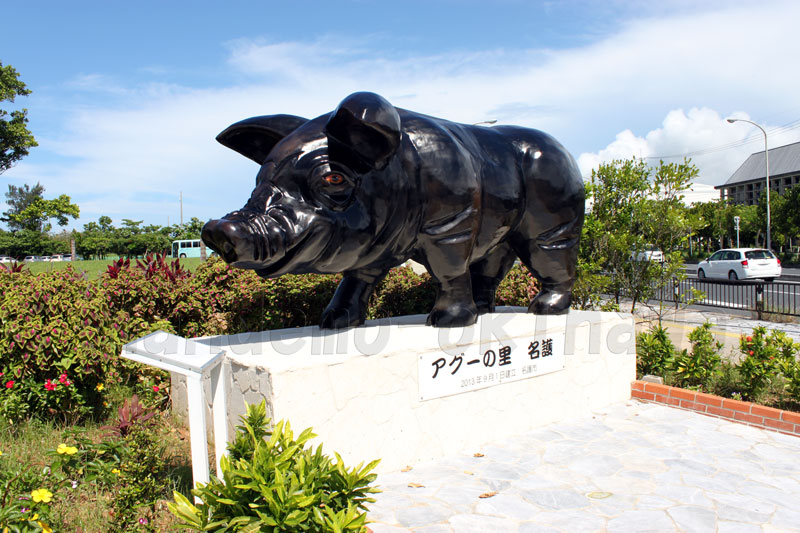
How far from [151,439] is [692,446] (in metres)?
3.58

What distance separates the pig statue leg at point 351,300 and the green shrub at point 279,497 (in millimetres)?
2000

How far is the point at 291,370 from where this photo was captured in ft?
10.1

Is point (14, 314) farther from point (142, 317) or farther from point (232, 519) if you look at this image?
point (232, 519)

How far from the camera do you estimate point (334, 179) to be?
3.29 meters

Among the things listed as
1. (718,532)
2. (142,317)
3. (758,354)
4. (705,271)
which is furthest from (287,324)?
(705,271)

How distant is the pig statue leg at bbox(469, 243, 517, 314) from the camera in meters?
5.11

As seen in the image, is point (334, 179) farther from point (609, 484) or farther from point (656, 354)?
point (656, 354)

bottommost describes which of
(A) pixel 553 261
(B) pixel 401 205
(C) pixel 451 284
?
(C) pixel 451 284

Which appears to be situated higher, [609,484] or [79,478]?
[79,478]

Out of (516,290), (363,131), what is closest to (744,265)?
(516,290)

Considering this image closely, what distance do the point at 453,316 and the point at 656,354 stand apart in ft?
8.64

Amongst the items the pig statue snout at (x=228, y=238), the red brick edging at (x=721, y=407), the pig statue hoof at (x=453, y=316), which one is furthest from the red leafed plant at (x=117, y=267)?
the red brick edging at (x=721, y=407)

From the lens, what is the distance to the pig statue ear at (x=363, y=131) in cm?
318

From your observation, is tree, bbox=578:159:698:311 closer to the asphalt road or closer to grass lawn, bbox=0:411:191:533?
grass lawn, bbox=0:411:191:533
